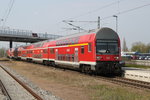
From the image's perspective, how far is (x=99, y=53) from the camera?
18.1 m

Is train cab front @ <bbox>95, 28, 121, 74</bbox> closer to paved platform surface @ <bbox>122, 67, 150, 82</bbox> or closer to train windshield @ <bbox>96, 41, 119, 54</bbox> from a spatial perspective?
train windshield @ <bbox>96, 41, 119, 54</bbox>

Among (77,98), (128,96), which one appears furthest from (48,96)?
(128,96)

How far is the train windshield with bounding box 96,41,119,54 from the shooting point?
719 inches

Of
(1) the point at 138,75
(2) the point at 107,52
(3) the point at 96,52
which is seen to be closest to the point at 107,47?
(2) the point at 107,52

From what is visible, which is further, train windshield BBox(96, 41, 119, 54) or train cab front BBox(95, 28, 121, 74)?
train windshield BBox(96, 41, 119, 54)

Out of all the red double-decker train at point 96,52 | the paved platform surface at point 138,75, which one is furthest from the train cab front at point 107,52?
the paved platform surface at point 138,75

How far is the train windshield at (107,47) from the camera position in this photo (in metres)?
18.3

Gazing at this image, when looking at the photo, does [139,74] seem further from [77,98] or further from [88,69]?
[77,98]

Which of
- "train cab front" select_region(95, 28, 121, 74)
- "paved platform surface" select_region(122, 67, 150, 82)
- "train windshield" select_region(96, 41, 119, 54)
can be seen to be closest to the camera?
"paved platform surface" select_region(122, 67, 150, 82)

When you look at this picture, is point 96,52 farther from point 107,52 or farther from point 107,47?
point 107,47

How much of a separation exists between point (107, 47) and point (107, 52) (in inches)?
17.1

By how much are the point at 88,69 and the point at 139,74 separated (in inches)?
157

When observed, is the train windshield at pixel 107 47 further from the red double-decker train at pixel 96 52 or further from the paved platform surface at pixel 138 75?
the paved platform surface at pixel 138 75

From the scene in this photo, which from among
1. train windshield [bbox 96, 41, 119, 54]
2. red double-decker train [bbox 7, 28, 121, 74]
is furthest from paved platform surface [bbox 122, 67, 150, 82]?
train windshield [bbox 96, 41, 119, 54]
